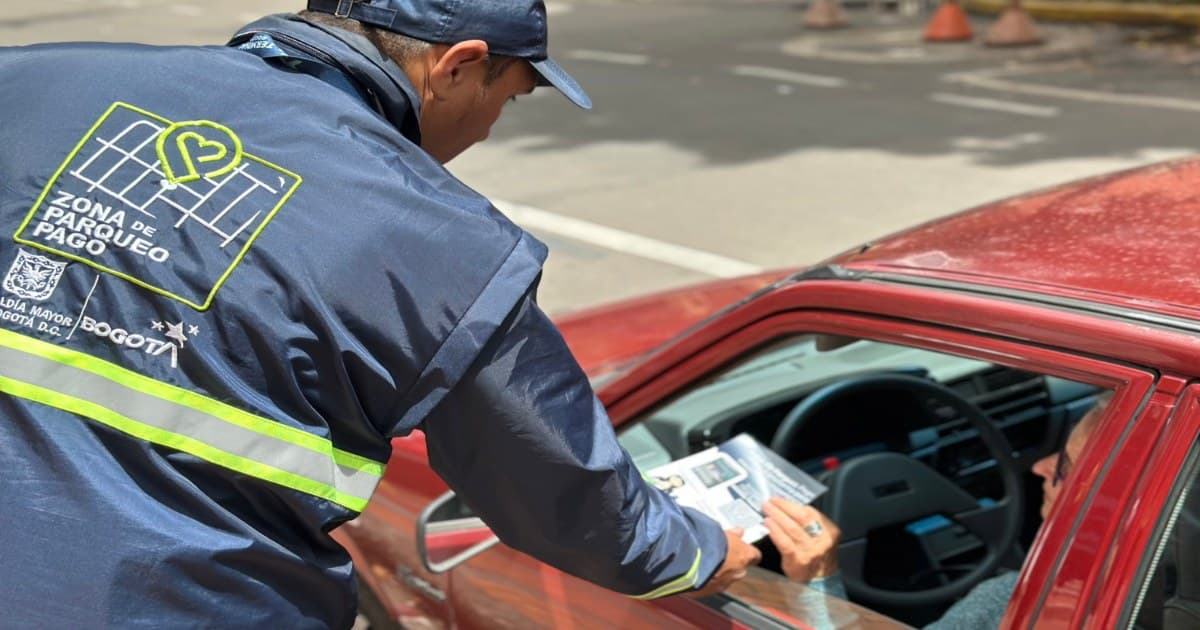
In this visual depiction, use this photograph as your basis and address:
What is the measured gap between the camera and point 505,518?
6.09 feet

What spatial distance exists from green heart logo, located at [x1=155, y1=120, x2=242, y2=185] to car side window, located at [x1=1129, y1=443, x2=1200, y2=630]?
→ 1.24 metres

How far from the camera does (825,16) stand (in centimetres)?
1784

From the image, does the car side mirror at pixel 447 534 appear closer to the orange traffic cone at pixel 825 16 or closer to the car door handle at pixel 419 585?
the car door handle at pixel 419 585

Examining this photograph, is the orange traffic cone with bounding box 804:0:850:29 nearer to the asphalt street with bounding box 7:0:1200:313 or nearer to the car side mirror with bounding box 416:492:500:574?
the asphalt street with bounding box 7:0:1200:313

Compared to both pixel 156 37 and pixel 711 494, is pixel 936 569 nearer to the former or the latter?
pixel 711 494

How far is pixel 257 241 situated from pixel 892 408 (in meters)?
1.76

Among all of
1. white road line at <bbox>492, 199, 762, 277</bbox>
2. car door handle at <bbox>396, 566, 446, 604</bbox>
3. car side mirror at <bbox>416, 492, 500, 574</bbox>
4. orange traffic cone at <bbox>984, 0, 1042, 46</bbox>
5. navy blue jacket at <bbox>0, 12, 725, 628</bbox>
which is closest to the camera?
navy blue jacket at <bbox>0, 12, 725, 628</bbox>

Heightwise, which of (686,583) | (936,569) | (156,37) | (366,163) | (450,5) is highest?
(450,5)

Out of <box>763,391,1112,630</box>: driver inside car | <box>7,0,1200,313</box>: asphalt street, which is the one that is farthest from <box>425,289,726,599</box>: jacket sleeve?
<box>7,0,1200,313</box>: asphalt street

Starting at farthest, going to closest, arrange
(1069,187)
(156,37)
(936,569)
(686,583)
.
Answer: (156,37)
(936,569)
(1069,187)
(686,583)

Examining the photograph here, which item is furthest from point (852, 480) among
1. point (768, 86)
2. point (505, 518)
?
point (768, 86)

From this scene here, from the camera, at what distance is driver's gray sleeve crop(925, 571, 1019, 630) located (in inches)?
88.3

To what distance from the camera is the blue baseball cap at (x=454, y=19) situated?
183 cm

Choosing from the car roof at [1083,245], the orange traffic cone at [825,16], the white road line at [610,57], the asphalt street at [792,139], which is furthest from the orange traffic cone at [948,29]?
the car roof at [1083,245]
